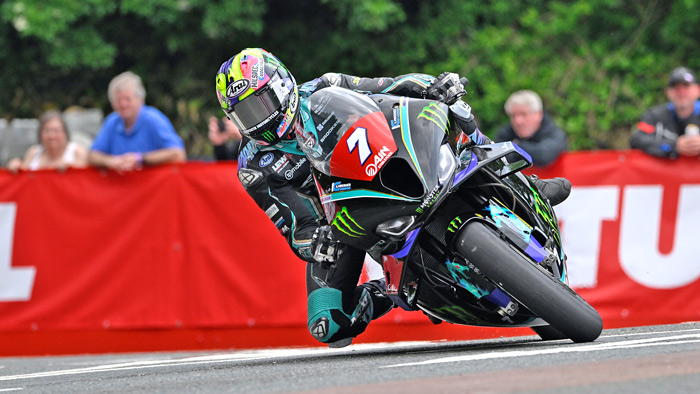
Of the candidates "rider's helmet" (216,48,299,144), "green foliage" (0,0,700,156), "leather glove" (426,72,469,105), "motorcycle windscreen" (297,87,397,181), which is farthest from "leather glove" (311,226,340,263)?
"green foliage" (0,0,700,156)

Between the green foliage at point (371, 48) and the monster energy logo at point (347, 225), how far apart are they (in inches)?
470

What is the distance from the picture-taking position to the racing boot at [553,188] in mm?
6469

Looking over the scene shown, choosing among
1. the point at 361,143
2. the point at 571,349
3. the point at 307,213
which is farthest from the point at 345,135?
the point at 571,349

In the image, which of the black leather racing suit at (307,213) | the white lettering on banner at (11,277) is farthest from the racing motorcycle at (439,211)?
the white lettering on banner at (11,277)

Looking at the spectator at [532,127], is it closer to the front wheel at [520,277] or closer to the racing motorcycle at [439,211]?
the racing motorcycle at [439,211]

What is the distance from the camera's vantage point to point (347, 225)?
5.39m

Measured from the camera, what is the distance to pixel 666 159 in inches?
342

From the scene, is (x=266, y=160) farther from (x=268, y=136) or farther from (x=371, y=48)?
(x=371, y=48)

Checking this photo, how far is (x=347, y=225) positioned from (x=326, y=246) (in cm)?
25

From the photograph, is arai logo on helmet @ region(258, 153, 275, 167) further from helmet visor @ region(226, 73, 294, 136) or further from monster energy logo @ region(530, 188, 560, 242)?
monster energy logo @ region(530, 188, 560, 242)

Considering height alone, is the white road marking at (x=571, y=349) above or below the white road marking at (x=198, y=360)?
above

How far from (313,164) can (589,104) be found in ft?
40.7

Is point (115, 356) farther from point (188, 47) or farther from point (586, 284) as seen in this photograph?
point (188, 47)

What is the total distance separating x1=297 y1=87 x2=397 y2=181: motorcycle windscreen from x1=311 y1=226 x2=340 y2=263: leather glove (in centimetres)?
36
